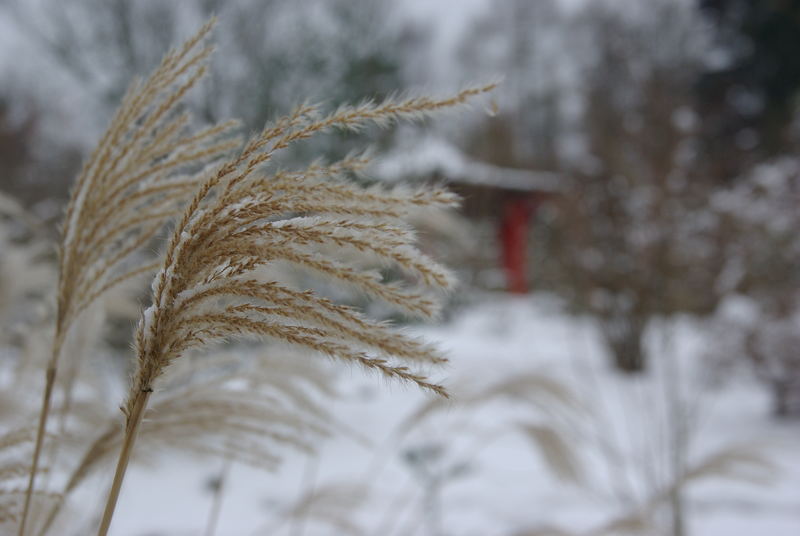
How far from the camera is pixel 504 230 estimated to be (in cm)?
1301

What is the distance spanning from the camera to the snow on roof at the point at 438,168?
5.32 m

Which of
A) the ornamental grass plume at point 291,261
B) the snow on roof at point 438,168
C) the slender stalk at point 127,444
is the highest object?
the snow on roof at point 438,168

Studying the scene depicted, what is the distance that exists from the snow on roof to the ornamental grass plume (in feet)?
7.45

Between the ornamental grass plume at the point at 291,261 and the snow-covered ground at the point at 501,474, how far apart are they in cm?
104

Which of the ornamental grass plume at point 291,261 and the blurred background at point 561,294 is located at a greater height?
the blurred background at point 561,294

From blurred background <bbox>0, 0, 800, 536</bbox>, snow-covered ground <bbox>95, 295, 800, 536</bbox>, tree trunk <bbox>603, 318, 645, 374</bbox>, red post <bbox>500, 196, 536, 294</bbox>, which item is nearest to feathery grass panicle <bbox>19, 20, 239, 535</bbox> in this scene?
blurred background <bbox>0, 0, 800, 536</bbox>

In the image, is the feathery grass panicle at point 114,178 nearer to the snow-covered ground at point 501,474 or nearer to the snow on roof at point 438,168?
the snow-covered ground at point 501,474

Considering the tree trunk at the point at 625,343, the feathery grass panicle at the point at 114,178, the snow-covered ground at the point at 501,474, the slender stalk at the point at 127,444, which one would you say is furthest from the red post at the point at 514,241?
the slender stalk at the point at 127,444

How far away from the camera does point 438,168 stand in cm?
573

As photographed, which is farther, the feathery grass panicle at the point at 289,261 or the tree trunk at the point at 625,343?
the tree trunk at the point at 625,343

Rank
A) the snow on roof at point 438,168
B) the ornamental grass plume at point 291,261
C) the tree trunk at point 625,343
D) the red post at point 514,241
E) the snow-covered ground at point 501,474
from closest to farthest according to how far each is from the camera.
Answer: the ornamental grass plume at point 291,261, the snow-covered ground at point 501,474, the snow on roof at point 438,168, the tree trunk at point 625,343, the red post at point 514,241

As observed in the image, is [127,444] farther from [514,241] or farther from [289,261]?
[514,241]

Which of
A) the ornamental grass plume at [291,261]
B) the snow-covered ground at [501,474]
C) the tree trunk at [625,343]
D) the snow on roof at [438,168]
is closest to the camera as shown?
the ornamental grass plume at [291,261]

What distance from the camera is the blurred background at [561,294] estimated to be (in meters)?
2.12
